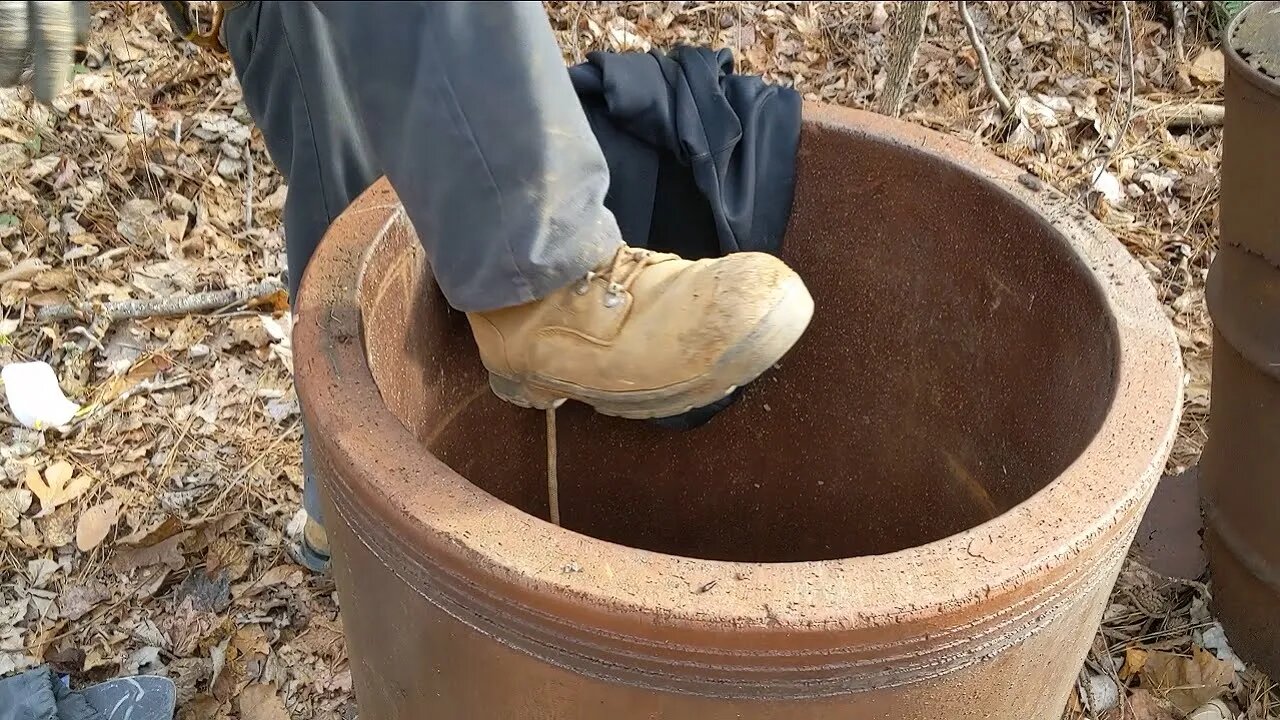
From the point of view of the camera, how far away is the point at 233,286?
3408mm

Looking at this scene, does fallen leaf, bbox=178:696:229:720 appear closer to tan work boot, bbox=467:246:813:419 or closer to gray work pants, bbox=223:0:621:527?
tan work boot, bbox=467:246:813:419

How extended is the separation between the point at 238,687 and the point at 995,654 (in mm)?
1712

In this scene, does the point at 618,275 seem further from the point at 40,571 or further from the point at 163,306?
the point at 163,306

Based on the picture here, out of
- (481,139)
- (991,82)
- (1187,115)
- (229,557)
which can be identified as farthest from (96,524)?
(1187,115)

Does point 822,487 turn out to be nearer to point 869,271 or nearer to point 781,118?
point 869,271

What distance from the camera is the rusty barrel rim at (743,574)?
1.20m

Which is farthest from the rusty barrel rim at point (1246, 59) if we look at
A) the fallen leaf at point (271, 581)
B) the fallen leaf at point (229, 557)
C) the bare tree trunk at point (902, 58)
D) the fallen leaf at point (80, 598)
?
the fallen leaf at point (80, 598)

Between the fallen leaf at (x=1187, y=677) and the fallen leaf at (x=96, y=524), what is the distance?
2.34m

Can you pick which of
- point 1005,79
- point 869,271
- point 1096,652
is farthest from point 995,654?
point 1005,79

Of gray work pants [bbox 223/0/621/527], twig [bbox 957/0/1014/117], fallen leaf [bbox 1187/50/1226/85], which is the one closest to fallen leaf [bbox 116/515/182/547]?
gray work pants [bbox 223/0/621/527]

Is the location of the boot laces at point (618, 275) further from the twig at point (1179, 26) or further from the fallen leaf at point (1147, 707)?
the twig at point (1179, 26)

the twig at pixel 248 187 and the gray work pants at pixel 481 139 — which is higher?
the gray work pants at pixel 481 139

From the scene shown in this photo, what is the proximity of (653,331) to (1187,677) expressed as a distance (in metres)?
1.76

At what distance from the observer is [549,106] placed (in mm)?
1269
